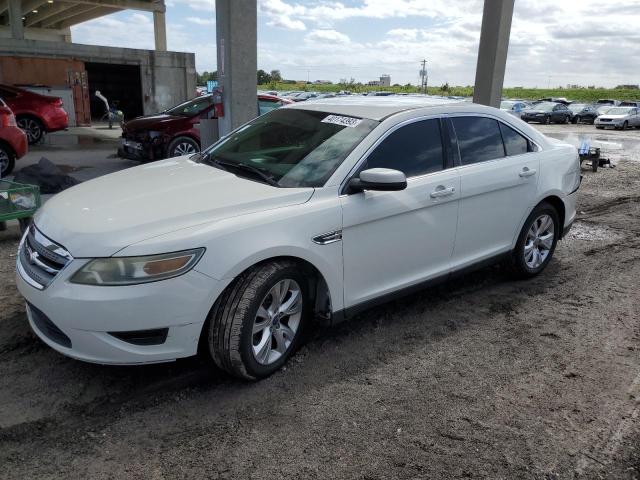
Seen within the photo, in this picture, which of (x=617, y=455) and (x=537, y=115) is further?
(x=537, y=115)

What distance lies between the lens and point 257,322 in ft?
10.5

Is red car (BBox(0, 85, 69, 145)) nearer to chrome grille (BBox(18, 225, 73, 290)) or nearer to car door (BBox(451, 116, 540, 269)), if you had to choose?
chrome grille (BBox(18, 225, 73, 290))

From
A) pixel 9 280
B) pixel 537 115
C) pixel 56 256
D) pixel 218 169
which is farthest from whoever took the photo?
pixel 537 115

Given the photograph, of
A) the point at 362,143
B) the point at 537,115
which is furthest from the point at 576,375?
the point at 537,115

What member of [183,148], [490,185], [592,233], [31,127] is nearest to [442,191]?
[490,185]

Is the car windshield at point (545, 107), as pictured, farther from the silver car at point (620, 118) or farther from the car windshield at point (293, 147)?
the car windshield at point (293, 147)

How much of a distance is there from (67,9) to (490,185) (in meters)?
35.4

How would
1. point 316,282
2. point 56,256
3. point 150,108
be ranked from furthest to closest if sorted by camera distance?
point 150,108, point 316,282, point 56,256

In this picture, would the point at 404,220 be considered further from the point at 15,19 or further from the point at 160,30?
the point at 160,30

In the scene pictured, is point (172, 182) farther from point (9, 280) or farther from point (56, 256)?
point (9, 280)

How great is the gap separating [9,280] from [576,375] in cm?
452

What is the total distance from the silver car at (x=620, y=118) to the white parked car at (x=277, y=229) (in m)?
31.7

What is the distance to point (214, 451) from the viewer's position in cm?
268

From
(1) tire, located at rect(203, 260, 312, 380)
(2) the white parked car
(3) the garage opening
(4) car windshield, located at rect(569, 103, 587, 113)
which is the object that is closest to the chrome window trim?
(2) the white parked car
